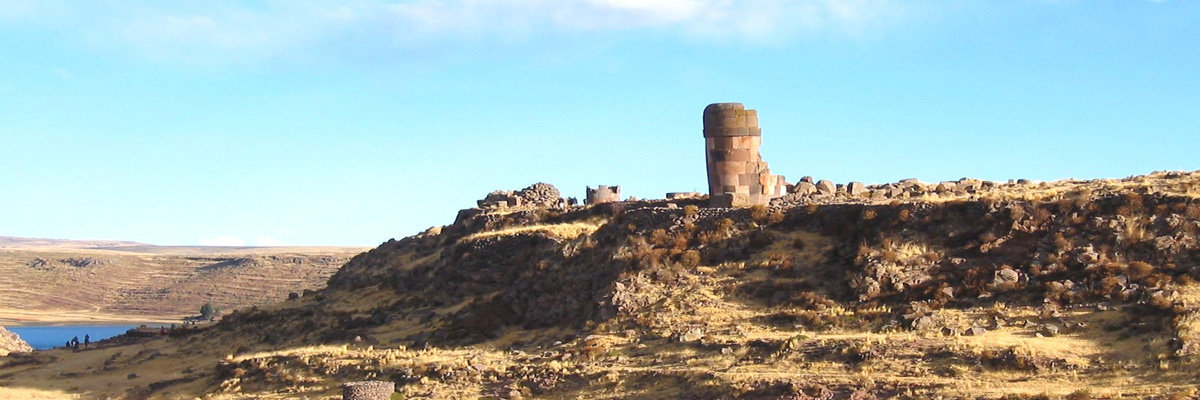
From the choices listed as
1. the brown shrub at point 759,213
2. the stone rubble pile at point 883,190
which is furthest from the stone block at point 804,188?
the brown shrub at point 759,213

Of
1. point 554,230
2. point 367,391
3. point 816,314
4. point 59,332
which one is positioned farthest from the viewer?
point 59,332

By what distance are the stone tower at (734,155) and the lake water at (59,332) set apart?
163 ft

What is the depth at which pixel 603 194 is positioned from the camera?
4169 centimetres

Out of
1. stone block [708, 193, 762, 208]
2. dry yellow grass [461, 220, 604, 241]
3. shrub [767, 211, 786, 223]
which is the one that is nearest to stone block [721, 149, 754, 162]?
stone block [708, 193, 762, 208]

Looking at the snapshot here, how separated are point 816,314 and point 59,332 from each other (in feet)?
227

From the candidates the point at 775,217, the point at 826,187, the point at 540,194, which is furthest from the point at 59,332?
the point at 775,217

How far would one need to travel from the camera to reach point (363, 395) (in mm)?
23062

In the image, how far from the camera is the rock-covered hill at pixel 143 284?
98.1 metres

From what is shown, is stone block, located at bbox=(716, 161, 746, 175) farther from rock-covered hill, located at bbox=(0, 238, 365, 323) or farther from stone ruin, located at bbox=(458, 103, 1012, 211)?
rock-covered hill, located at bbox=(0, 238, 365, 323)

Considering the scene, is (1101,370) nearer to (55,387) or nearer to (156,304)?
(55,387)

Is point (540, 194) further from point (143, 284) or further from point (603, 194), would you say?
point (143, 284)

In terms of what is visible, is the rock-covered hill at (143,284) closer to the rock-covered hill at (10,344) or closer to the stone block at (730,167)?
the rock-covered hill at (10,344)

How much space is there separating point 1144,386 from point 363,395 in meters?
11.9

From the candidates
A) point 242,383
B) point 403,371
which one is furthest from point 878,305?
point 242,383
